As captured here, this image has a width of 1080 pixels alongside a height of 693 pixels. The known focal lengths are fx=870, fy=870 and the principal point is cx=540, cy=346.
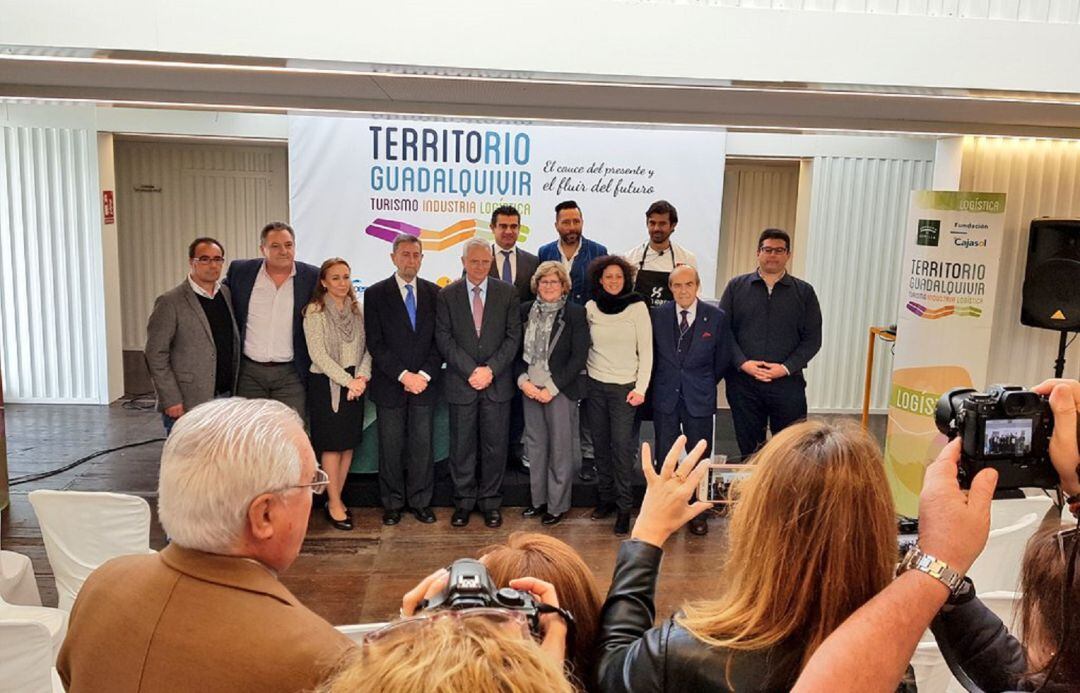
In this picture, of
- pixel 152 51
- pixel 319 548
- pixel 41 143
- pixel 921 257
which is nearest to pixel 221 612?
pixel 152 51

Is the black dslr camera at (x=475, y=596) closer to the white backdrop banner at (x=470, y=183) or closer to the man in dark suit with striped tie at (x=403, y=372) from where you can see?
the man in dark suit with striped tie at (x=403, y=372)

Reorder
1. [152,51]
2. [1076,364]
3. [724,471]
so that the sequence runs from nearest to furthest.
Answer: [724,471] → [152,51] → [1076,364]

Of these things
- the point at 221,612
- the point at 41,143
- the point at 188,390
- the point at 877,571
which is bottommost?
the point at 188,390

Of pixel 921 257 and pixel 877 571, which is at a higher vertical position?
pixel 921 257

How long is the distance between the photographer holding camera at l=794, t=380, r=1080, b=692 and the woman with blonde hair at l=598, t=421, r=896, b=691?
3.1 inches

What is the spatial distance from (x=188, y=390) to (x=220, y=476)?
3822 mm

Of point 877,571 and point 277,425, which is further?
point 277,425

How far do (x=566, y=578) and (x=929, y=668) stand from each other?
160 centimetres

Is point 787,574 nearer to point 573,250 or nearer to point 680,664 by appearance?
point 680,664

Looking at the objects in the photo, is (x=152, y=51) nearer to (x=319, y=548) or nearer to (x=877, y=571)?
(x=319, y=548)

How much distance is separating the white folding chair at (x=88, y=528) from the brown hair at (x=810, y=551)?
2580 millimetres

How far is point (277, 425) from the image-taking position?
1.45 m

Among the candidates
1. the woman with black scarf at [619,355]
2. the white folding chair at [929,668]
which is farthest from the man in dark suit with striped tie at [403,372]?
the white folding chair at [929,668]

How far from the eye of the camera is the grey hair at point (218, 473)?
1.37 m
